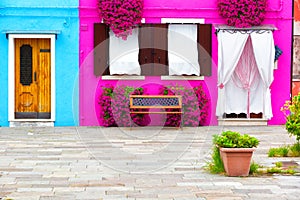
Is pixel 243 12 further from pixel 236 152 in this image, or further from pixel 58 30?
pixel 236 152

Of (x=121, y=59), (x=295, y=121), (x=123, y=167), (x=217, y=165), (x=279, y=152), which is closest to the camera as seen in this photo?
(x=217, y=165)

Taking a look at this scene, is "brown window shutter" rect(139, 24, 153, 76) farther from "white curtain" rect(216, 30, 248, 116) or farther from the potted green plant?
the potted green plant

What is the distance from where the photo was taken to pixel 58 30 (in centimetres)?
1805

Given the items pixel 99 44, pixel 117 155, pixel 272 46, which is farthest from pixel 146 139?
pixel 272 46

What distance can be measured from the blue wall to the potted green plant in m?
9.00

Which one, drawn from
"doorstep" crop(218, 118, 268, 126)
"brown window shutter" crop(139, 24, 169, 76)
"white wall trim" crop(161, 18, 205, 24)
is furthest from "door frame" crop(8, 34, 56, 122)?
"doorstep" crop(218, 118, 268, 126)

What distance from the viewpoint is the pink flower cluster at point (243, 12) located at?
18.0m

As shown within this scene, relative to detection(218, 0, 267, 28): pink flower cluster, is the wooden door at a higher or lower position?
lower

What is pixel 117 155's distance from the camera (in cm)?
1234

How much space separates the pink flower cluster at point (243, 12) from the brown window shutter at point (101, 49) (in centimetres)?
332

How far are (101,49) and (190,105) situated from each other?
2.91 metres

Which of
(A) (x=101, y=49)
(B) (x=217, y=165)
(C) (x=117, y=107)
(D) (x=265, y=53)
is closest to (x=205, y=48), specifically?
(D) (x=265, y=53)

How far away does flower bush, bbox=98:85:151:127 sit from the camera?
693 inches

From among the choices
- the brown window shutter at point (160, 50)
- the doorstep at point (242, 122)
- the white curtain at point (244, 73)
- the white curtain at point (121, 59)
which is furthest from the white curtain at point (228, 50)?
the white curtain at point (121, 59)
